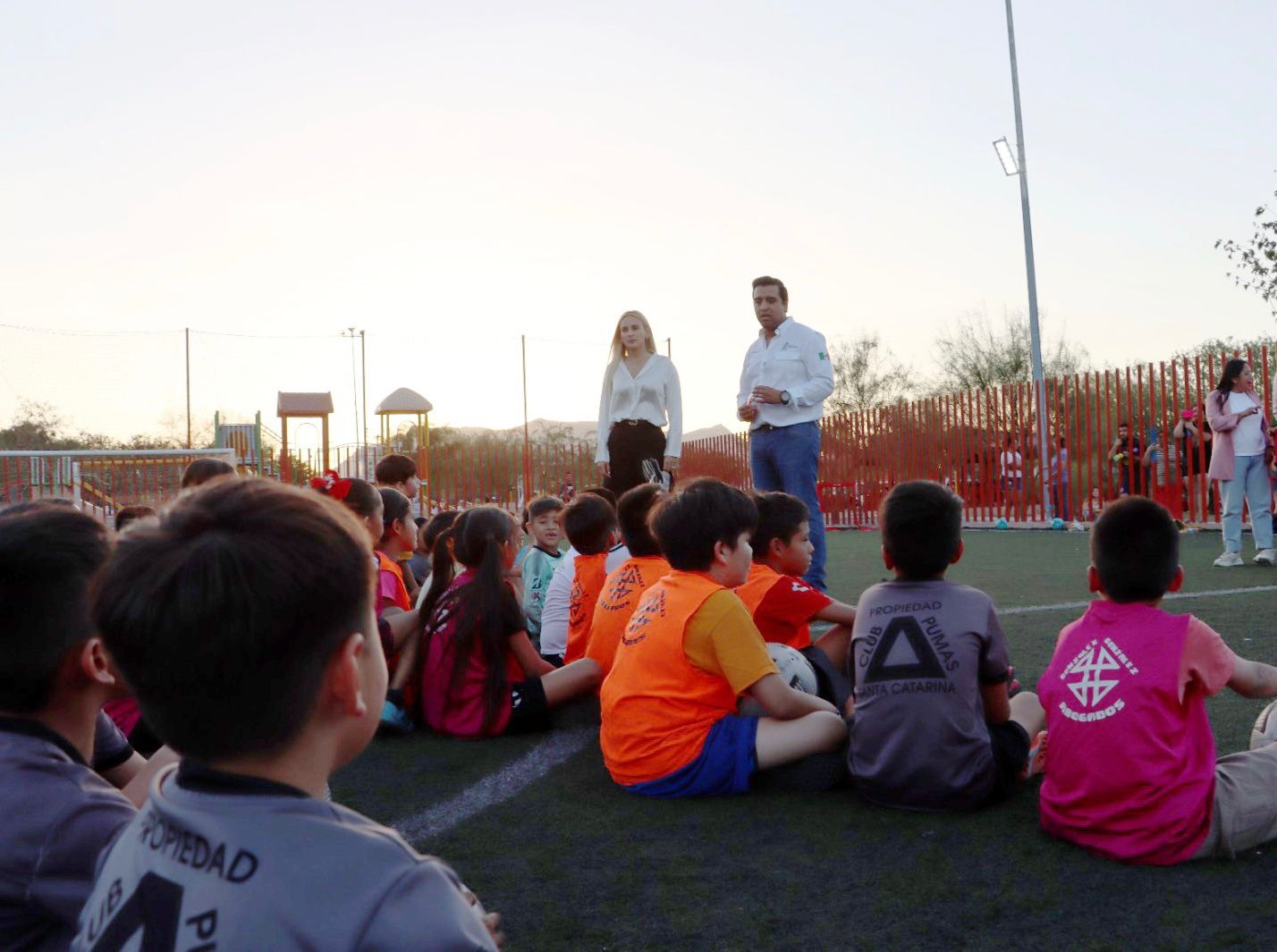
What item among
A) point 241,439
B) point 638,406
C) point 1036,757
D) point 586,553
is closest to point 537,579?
point 586,553

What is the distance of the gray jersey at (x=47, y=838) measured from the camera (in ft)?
4.78

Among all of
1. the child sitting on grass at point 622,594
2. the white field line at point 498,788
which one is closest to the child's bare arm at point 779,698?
the white field line at point 498,788

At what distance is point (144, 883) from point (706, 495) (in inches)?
96.1

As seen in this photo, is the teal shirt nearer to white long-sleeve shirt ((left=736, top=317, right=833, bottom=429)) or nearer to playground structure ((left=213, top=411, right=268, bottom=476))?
white long-sleeve shirt ((left=736, top=317, right=833, bottom=429))

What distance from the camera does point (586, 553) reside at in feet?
16.3

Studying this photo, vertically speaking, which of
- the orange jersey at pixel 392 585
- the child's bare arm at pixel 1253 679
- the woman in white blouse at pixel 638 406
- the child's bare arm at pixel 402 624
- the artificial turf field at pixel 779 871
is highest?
the woman in white blouse at pixel 638 406

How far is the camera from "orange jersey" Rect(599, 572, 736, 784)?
328 cm

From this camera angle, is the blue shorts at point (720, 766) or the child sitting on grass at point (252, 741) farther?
the blue shorts at point (720, 766)

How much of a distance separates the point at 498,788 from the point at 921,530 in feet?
5.01

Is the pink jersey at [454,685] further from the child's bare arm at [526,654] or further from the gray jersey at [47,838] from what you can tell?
the gray jersey at [47,838]

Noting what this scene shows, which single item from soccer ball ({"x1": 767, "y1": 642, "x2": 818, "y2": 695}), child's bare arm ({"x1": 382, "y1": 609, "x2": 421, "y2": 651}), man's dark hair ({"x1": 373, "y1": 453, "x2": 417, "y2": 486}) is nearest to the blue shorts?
soccer ball ({"x1": 767, "y1": 642, "x2": 818, "y2": 695})

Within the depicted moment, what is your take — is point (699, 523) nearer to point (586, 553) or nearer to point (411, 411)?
point (586, 553)

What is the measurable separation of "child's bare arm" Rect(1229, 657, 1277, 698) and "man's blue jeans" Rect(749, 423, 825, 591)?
12.2ft

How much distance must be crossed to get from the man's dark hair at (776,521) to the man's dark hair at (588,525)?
0.81 m
